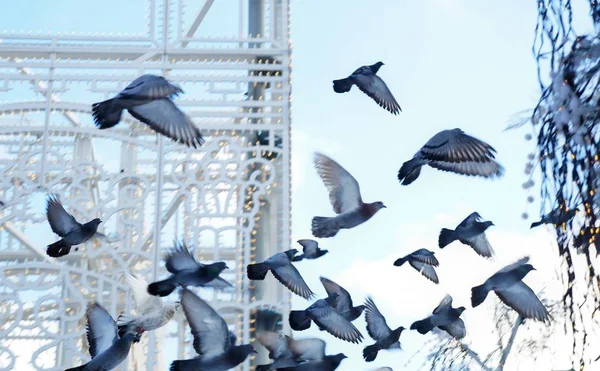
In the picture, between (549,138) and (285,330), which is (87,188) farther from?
(549,138)

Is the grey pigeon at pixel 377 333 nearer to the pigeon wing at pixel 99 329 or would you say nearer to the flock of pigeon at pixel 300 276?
the flock of pigeon at pixel 300 276

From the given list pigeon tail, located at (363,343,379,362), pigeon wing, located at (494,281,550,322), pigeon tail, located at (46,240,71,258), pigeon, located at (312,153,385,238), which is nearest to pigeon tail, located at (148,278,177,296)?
pigeon tail, located at (46,240,71,258)

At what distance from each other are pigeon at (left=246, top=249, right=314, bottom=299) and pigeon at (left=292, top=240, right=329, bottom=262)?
0.32ft

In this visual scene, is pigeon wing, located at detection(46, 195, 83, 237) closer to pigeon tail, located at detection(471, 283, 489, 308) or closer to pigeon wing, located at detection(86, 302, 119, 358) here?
pigeon wing, located at detection(86, 302, 119, 358)

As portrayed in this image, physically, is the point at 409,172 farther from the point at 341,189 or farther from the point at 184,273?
the point at 184,273

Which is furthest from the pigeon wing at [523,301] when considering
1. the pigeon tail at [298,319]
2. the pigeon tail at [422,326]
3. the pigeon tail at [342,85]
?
the pigeon tail at [342,85]

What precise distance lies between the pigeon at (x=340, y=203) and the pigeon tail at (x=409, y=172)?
86cm

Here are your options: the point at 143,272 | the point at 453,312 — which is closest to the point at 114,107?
the point at 453,312

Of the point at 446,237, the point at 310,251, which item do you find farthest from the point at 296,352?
the point at 446,237

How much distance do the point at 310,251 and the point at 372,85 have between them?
1.31 metres

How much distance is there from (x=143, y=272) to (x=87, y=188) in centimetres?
94

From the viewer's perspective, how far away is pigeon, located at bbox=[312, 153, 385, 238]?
5.96 meters

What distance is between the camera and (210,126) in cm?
839

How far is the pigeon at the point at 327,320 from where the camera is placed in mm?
6180
